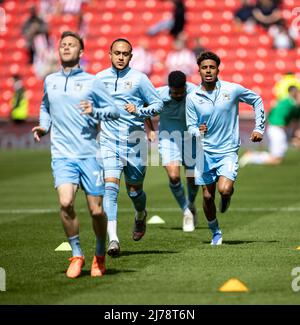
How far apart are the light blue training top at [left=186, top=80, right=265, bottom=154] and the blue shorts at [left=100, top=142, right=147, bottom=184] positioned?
739 millimetres

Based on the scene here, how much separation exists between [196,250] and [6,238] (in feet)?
9.32

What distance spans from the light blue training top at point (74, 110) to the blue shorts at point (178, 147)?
15.6 feet

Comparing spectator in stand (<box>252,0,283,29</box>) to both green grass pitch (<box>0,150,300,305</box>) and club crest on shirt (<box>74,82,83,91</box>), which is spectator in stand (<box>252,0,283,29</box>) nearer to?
green grass pitch (<box>0,150,300,305</box>)

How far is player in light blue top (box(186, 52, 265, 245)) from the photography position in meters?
11.5

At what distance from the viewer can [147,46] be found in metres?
33.1

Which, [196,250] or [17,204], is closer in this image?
[196,250]

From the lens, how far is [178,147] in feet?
46.3

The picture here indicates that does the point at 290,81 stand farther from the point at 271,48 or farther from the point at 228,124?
the point at 228,124

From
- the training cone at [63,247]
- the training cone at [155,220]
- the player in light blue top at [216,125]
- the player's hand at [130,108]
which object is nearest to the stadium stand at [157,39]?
the training cone at [155,220]

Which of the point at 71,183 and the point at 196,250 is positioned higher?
the point at 71,183

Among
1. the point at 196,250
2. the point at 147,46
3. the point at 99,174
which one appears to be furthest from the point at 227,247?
the point at 147,46

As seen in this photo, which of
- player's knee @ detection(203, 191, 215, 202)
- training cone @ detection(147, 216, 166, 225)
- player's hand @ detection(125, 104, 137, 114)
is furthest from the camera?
training cone @ detection(147, 216, 166, 225)

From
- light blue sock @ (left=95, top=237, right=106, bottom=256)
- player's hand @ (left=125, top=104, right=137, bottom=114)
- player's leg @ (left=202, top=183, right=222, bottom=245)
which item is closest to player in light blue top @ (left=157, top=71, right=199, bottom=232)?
player's leg @ (left=202, top=183, right=222, bottom=245)

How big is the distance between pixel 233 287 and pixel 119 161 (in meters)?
3.50
